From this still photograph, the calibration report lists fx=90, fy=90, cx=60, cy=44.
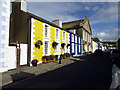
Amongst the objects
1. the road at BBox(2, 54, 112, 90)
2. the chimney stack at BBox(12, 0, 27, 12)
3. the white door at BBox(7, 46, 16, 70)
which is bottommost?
the road at BBox(2, 54, 112, 90)

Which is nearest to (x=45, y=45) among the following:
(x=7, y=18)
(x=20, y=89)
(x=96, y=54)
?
(x=7, y=18)

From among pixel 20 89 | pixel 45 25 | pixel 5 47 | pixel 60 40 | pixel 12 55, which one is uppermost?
pixel 45 25

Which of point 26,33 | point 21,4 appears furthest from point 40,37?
point 21,4

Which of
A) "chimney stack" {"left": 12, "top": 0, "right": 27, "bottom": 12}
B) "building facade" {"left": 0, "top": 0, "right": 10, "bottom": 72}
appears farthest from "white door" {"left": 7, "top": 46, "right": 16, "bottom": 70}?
"chimney stack" {"left": 12, "top": 0, "right": 27, "bottom": 12}

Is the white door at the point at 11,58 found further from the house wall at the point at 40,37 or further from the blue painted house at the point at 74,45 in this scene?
the blue painted house at the point at 74,45

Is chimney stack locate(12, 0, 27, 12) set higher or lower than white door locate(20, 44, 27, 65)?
higher

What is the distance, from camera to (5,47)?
8.18 m

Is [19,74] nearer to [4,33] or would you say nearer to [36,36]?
[4,33]

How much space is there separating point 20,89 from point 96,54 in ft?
74.3

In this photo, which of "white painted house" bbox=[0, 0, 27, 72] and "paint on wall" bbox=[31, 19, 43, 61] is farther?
"paint on wall" bbox=[31, 19, 43, 61]

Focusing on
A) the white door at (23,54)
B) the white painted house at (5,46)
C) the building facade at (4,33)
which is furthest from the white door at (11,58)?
the white door at (23,54)

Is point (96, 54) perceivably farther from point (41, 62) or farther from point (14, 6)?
point (14, 6)

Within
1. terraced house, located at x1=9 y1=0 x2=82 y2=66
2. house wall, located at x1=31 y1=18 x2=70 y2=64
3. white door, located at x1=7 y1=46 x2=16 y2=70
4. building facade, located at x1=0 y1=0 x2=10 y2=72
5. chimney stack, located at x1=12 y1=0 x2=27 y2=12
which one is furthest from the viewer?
chimney stack, located at x1=12 y1=0 x2=27 y2=12

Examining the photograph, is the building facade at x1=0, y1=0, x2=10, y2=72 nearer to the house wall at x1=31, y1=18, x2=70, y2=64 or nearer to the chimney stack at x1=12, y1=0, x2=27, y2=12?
the chimney stack at x1=12, y1=0, x2=27, y2=12
